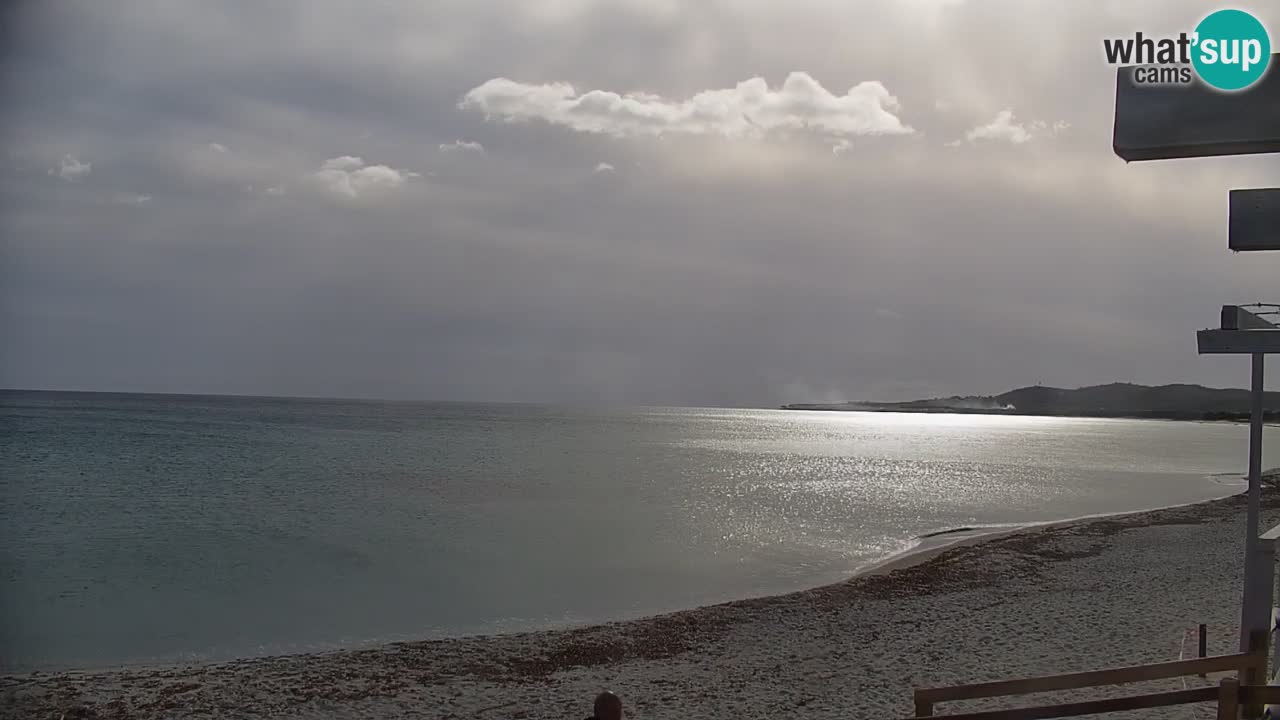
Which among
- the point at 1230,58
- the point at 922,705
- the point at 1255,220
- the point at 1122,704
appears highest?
the point at 1230,58

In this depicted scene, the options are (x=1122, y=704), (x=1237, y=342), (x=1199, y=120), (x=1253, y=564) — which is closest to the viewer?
(x=1199, y=120)

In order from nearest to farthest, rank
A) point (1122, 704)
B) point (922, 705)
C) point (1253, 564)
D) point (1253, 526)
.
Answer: point (1122, 704), point (922, 705), point (1253, 564), point (1253, 526)

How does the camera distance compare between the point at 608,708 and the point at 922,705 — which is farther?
the point at 922,705

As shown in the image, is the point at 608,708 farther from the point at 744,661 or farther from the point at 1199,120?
the point at 744,661

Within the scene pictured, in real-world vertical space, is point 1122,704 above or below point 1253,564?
below

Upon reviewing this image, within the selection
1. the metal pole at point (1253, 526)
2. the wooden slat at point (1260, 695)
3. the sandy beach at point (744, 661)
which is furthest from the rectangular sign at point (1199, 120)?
the sandy beach at point (744, 661)

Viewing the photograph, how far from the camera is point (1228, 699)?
3.96 meters

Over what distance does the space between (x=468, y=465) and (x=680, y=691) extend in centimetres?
5166

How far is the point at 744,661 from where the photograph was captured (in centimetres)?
1316

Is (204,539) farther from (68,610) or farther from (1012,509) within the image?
(1012,509)

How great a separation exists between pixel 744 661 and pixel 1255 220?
1035 centimetres

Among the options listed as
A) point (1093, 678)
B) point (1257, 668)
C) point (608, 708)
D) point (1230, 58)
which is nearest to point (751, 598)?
point (1257, 668)

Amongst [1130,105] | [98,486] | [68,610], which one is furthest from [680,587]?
[98,486]

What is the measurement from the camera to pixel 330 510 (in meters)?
36.2
